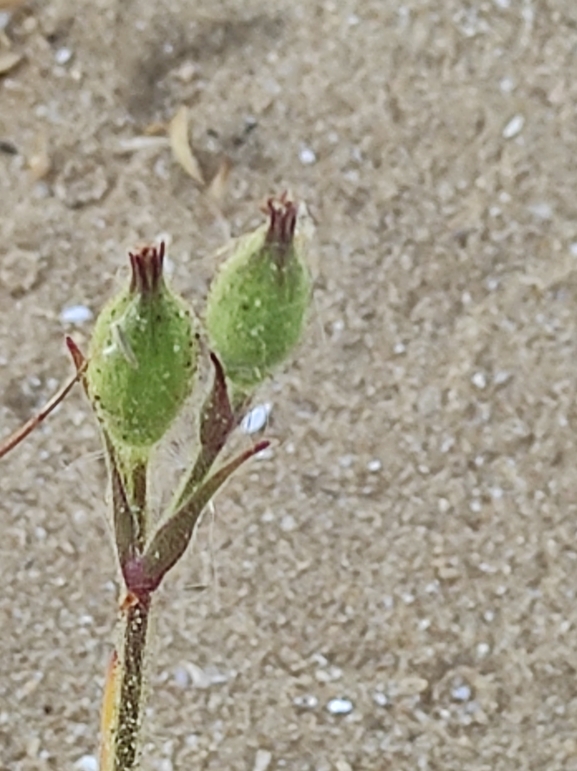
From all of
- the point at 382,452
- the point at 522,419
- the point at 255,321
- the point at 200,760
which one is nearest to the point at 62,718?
the point at 200,760

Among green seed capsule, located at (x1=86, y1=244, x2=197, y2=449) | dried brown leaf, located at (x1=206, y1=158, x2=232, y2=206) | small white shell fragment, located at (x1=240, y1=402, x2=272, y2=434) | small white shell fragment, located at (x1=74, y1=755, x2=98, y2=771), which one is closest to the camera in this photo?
green seed capsule, located at (x1=86, y1=244, x2=197, y2=449)

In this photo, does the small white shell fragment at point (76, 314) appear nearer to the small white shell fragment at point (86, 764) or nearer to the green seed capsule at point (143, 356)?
the small white shell fragment at point (86, 764)

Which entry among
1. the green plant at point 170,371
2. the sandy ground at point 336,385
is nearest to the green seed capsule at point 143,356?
the green plant at point 170,371

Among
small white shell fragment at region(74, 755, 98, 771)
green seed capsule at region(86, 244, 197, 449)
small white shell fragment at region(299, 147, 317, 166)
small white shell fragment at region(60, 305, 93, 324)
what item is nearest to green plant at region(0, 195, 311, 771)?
green seed capsule at region(86, 244, 197, 449)

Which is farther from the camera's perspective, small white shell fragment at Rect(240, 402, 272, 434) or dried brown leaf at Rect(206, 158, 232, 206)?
dried brown leaf at Rect(206, 158, 232, 206)

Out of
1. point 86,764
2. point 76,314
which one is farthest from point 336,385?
point 86,764

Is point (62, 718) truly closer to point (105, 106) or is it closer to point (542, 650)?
point (542, 650)

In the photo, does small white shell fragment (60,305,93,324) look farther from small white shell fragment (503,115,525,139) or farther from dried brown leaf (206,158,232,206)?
small white shell fragment (503,115,525,139)
